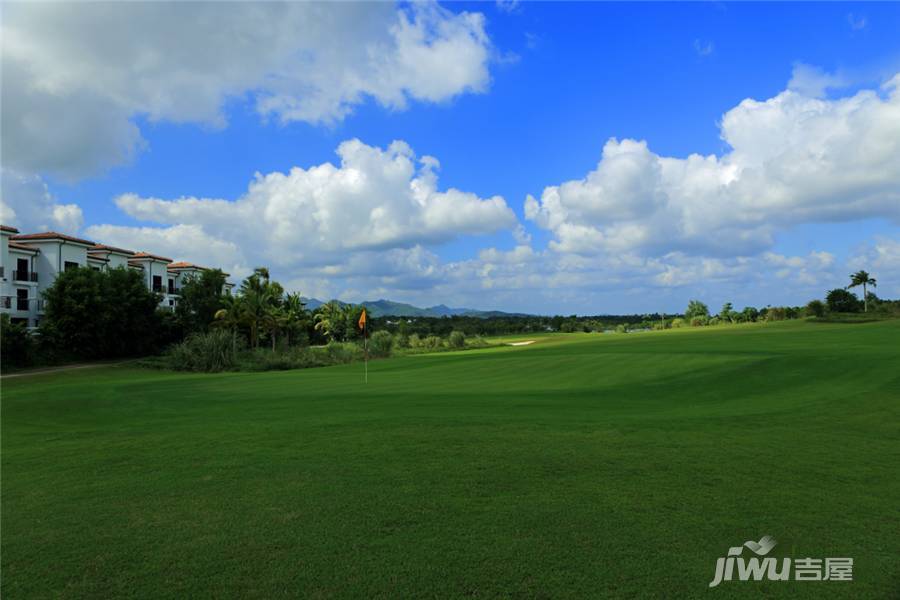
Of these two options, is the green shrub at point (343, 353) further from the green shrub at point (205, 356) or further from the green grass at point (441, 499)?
the green grass at point (441, 499)

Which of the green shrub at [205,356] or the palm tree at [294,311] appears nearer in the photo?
the green shrub at [205,356]

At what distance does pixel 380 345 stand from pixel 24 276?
130 ft

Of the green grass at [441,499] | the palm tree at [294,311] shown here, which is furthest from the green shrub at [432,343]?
the green grass at [441,499]

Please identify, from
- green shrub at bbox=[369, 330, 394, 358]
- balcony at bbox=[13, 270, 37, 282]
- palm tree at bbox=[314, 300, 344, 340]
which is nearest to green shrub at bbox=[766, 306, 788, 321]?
green shrub at bbox=[369, 330, 394, 358]

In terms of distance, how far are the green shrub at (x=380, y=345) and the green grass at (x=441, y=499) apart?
144 feet

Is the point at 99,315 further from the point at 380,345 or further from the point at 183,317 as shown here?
the point at 380,345

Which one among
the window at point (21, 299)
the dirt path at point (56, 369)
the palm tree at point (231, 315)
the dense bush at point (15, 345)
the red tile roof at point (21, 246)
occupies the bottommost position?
the dirt path at point (56, 369)

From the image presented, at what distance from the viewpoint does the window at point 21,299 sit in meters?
57.2

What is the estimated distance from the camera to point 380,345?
6034cm

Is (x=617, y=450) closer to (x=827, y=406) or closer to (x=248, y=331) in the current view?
(x=827, y=406)

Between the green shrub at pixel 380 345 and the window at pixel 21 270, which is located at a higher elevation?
the window at pixel 21 270

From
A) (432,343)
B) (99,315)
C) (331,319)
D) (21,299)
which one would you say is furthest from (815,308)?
(21,299)

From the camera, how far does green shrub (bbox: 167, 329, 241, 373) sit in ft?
154

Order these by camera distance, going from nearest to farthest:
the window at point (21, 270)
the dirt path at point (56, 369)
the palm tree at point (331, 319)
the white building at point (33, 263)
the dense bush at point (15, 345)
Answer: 1. the dirt path at point (56, 369)
2. the dense bush at point (15, 345)
3. the white building at point (33, 263)
4. the window at point (21, 270)
5. the palm tree at point (331, 319)
